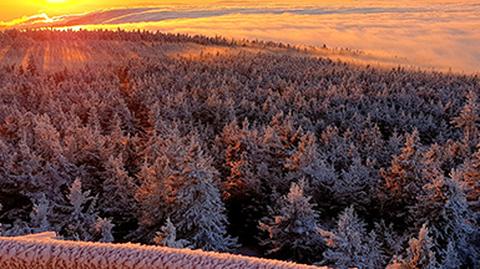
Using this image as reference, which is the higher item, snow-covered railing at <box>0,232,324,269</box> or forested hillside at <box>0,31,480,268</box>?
snow-covered railing at <box>0,232,324,269</box>

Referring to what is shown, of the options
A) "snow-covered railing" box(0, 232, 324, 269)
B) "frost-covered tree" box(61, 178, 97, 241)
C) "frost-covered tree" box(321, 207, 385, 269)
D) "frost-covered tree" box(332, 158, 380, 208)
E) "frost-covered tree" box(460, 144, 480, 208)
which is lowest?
"frost-covered tree" box(332, 158, 380, 208)

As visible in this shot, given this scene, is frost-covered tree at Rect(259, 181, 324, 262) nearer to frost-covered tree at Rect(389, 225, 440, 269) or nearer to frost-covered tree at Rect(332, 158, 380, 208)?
frost-covered tree at Rect(332, 158, 380, 208)

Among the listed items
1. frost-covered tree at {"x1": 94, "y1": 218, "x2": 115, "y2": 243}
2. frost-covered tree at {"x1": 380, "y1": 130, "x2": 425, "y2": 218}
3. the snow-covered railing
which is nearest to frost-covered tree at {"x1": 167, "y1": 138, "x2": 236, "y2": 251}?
frost-covered tree at {"x1": 94, "y1": 218, "x2": 115, "y2": 243}

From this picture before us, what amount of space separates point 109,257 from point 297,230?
1493cm

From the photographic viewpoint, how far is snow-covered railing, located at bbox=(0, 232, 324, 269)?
62.7 inches

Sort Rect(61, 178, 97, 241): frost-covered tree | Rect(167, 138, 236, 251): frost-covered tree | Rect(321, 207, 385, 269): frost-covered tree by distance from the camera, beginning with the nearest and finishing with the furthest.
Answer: Rect(321, 207, 385, 269): frost-covered tree < Rect(61, 178, 97, 241): frost-covered tree < Rect(167, 138, 236, 251): frost-covered tree

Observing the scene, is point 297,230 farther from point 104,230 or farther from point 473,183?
point 473,183

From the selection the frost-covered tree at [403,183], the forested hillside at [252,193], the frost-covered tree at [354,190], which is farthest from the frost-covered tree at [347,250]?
the frost-covered tree at [354,190]

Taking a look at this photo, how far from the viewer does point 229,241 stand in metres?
17.8

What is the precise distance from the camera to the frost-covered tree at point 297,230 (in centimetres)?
1608

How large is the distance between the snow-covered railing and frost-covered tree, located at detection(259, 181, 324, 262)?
47.2ft

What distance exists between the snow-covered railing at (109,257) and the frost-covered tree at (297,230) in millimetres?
14399

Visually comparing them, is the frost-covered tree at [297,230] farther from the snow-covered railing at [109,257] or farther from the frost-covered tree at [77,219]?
the snow-covered railing at [109,257]

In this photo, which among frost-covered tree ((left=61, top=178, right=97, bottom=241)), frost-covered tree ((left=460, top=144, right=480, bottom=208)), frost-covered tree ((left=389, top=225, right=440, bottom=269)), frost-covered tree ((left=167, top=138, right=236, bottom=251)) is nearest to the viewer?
frost-covered tree ((left=389, top=225, right=440, bottom=269))
